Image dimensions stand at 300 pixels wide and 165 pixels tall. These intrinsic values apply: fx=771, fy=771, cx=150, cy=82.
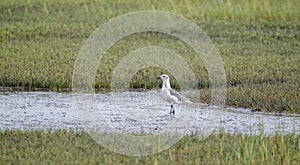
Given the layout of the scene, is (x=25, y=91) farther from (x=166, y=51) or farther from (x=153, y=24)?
(x=153, y=24)

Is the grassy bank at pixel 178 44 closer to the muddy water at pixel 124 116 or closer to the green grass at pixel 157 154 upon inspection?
the muddy water at pixel 124 116

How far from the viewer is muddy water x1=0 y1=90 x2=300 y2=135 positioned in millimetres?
9914

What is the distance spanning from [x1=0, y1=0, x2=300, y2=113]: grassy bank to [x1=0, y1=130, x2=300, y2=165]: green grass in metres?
2.46

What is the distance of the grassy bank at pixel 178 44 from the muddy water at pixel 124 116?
21.4 inches

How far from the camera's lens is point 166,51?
16.2 m

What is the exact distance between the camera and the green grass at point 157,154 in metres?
7.89

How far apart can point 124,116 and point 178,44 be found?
6554 mm

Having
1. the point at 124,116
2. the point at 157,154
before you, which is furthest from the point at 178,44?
the point at 157,154

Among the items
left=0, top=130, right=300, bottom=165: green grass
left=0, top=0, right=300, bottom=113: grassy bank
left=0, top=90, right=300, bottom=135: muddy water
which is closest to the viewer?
left=0, top=130, right=300, bottom=165: green grass

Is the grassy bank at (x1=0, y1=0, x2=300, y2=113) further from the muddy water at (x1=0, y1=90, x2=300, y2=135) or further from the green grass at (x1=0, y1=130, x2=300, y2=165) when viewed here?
the green grass at (x1=0, y1=130, x2=300, y2=165)

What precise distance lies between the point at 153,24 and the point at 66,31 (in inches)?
85.3

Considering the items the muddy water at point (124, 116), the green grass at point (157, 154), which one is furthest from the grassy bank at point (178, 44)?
the green grass at point (157, 154)

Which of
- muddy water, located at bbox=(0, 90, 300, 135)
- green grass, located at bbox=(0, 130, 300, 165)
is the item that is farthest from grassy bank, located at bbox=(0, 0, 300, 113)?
green grass, located at bbox=(0, 130, 300, 165)

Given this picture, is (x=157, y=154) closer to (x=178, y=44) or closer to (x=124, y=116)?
(x=124, y=116)
